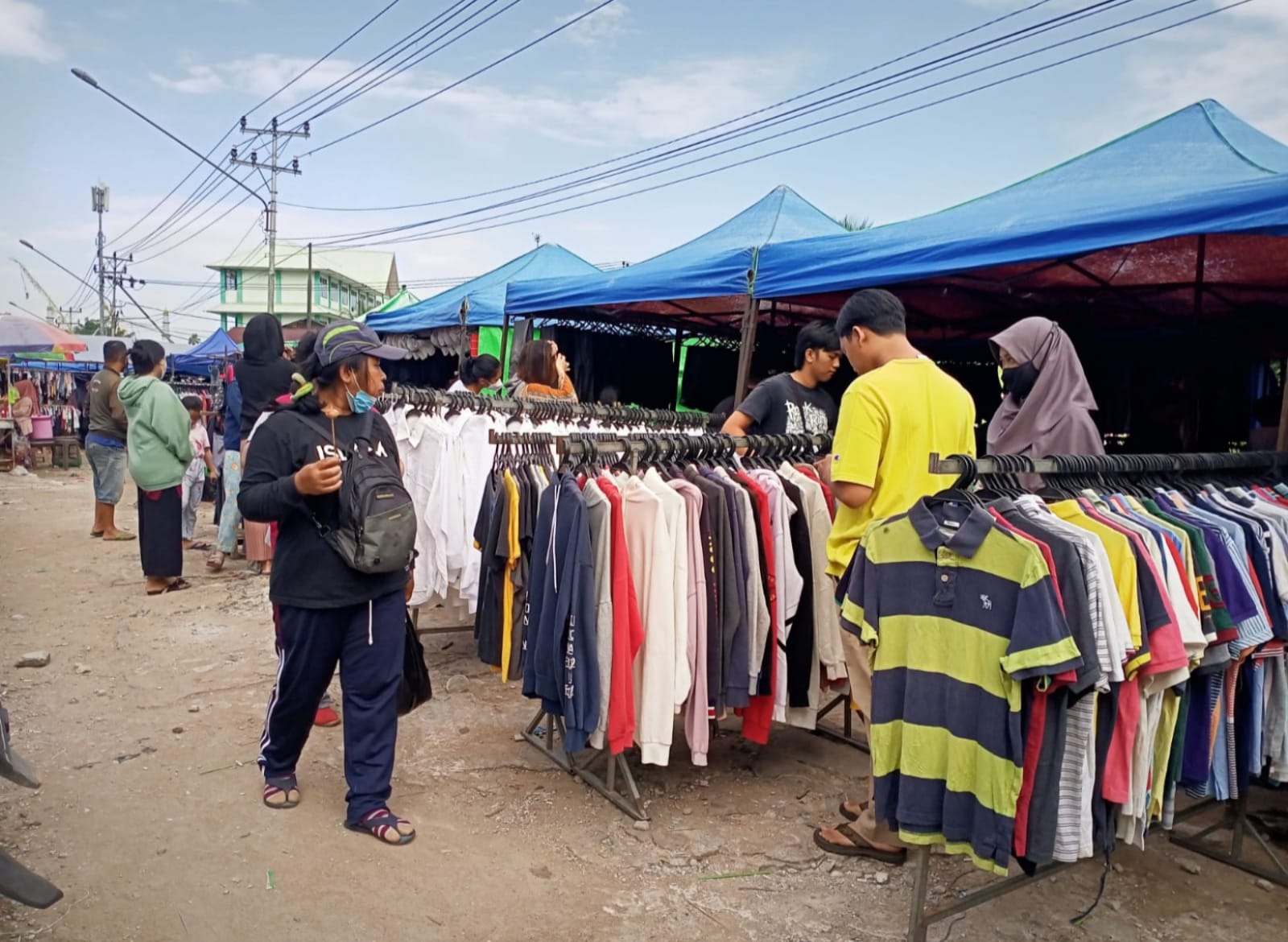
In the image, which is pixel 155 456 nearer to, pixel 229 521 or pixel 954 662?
pixel 229 521

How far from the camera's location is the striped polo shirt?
2.09 metres

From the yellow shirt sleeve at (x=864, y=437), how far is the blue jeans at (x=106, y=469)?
26.2 ft

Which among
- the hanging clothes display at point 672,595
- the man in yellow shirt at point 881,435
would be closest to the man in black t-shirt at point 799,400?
the hanging clothes display at point 672,595

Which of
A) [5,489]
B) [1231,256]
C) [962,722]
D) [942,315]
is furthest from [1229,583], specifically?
[5,489]

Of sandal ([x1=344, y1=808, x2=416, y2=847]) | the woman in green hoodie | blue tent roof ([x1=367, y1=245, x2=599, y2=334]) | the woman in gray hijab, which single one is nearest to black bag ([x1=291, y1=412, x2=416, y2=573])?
sandal ([x1=344, y1=808, x2=416, y2=847])

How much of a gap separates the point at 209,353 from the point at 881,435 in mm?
20729

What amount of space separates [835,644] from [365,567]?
182cm

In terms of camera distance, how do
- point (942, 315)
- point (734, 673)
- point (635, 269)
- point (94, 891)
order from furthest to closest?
point (942, 315) → point (635, 269) → point (734, 673) → point (94, 891)

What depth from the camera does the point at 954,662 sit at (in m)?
2.20

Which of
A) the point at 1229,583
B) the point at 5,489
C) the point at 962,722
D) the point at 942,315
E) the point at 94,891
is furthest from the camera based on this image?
the point at 5,489

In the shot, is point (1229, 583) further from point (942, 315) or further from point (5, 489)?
point (5, 489)

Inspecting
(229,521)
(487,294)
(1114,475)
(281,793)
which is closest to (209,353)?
(487,294)

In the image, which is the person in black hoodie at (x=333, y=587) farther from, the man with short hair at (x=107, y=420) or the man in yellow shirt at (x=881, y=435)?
the man with short hair at (x=107, y=420)

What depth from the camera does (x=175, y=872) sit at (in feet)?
9.70
